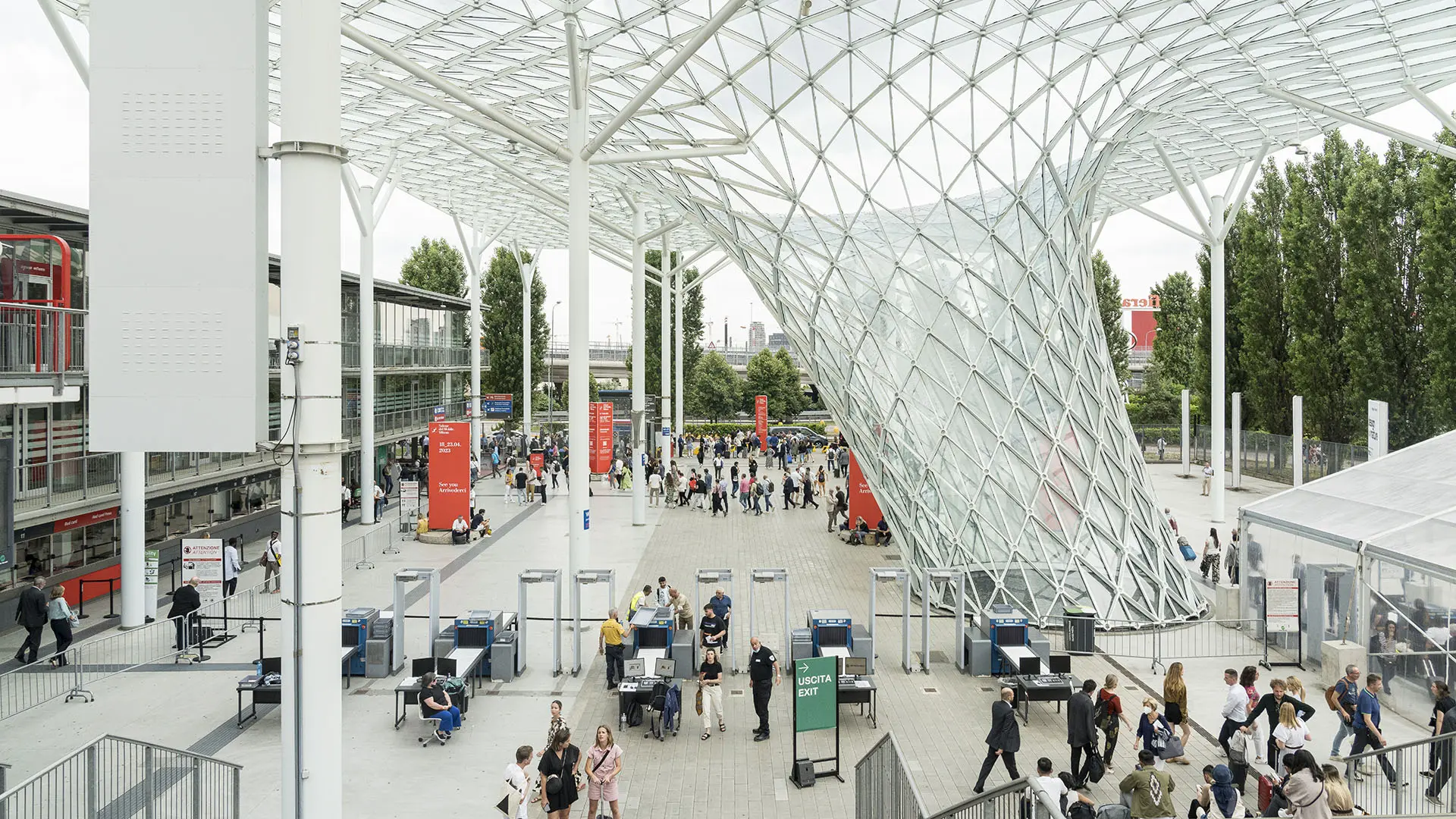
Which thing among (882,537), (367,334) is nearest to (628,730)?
(882,537)

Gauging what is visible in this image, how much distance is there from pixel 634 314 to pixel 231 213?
2590 centimetres

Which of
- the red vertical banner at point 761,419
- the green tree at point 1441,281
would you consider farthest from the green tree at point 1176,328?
the red vertical banner at point 761,419

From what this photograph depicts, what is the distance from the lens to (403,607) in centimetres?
1716

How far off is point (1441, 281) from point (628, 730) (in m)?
38.2

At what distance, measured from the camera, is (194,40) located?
7227 mm

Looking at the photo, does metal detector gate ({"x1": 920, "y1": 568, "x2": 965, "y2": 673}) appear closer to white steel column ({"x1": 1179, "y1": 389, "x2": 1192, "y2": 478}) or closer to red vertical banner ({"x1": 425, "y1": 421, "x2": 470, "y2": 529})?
red vertical banner ({"x1": 425, "y1": 421, "x2": 470, "y2": 529})

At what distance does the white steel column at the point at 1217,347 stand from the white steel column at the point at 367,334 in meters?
29.3

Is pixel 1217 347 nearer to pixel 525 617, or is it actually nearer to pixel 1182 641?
pixel 1182 641

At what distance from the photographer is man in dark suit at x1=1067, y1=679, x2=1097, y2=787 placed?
12.3 m

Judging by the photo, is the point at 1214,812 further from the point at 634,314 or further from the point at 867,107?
the point at 634,314

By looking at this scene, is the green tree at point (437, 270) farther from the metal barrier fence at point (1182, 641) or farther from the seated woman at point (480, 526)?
the metal barrier fence at point (1182, 641)

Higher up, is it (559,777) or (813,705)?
(813,705)

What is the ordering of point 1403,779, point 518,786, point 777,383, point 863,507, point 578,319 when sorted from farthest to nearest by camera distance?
point 777,383 < point 863,507 < point 578,319 < point 1403,779 < point 518,786

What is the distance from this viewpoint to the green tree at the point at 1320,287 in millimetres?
44438
